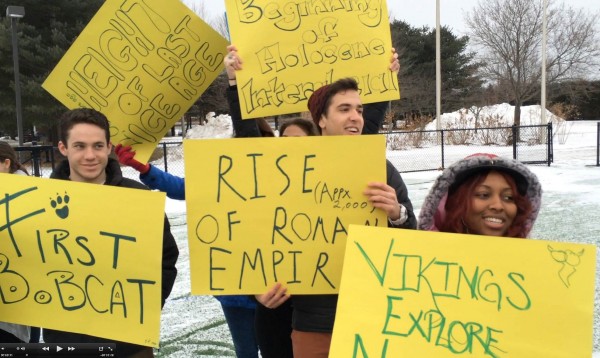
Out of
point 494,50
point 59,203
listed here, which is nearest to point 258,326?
point 59,203

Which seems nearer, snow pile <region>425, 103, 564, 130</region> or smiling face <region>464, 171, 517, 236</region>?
smiling face <region>464, 171, 517, 236</region>

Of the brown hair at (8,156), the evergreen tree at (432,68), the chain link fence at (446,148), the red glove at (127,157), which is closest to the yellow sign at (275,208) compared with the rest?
the red glove at (127,157)

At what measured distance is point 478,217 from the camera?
74.9 inches

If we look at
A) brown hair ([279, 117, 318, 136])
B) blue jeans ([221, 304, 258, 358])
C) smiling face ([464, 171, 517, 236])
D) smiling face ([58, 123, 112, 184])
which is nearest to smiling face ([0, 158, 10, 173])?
smiling face ([58, 123, 112, 184])

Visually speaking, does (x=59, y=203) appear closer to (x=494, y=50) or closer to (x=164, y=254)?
(x=164, y=254)

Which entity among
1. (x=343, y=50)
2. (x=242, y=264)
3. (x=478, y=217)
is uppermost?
(x=343, y=50)

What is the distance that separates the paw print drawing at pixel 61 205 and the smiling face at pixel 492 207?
1376 millimetres

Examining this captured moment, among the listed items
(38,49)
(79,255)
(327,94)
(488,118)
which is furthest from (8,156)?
(488,118)

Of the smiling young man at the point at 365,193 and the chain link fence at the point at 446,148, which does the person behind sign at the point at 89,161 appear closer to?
the smiling young man at the point at 365,193

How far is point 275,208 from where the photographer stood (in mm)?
1922

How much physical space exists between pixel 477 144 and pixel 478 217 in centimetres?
2237

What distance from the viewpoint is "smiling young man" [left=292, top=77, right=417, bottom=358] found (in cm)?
190

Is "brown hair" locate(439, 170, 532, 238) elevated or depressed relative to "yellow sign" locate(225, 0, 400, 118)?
depressed

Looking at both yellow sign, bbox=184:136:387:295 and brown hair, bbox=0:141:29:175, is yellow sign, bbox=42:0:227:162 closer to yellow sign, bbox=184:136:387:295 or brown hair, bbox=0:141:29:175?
yellow sign, bbox=184:136:387:295
